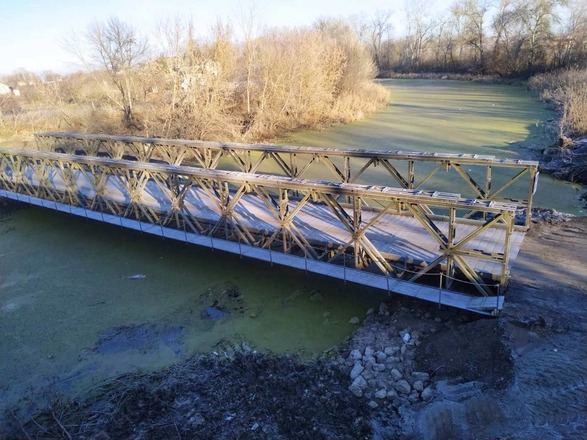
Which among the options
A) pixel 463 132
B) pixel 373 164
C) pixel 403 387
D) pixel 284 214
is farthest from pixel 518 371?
pixel 463 132

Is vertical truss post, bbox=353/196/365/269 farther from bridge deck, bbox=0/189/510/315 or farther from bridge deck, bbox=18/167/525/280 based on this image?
bridge deck, bbox=18/167/525/280

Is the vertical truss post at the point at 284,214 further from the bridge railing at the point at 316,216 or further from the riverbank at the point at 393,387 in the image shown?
the riverbank at the point at 393,387

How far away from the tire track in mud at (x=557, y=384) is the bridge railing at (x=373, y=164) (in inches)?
98.0

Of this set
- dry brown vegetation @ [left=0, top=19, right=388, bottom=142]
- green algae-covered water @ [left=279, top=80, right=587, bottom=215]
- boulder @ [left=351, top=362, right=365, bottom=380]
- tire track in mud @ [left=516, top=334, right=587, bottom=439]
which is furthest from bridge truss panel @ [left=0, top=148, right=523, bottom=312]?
dry brown vegetation @ [left=0, top=19, right=388, bottom=142]

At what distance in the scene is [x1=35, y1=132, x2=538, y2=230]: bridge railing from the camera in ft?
34.7

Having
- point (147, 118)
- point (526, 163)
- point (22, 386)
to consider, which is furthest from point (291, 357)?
point (147, 118)

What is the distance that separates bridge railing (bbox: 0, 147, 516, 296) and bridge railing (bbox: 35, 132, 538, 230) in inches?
32.0

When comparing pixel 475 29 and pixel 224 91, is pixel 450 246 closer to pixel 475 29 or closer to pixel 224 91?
pixel 224 91

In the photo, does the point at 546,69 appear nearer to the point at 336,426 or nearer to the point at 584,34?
the point at 584,34

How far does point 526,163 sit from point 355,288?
4754 mm

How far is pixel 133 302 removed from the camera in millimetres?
9477

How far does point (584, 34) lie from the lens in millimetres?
41094

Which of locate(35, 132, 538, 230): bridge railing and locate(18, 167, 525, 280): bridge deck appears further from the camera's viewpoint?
locate(35, 132, 538, 230): bridge railing

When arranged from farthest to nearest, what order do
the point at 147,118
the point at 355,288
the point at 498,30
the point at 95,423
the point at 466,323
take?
1. the point at 498,30
2. the point at 147,118
3. the point at 355,288
4. the point at 466,323
5. the point at 95,423
